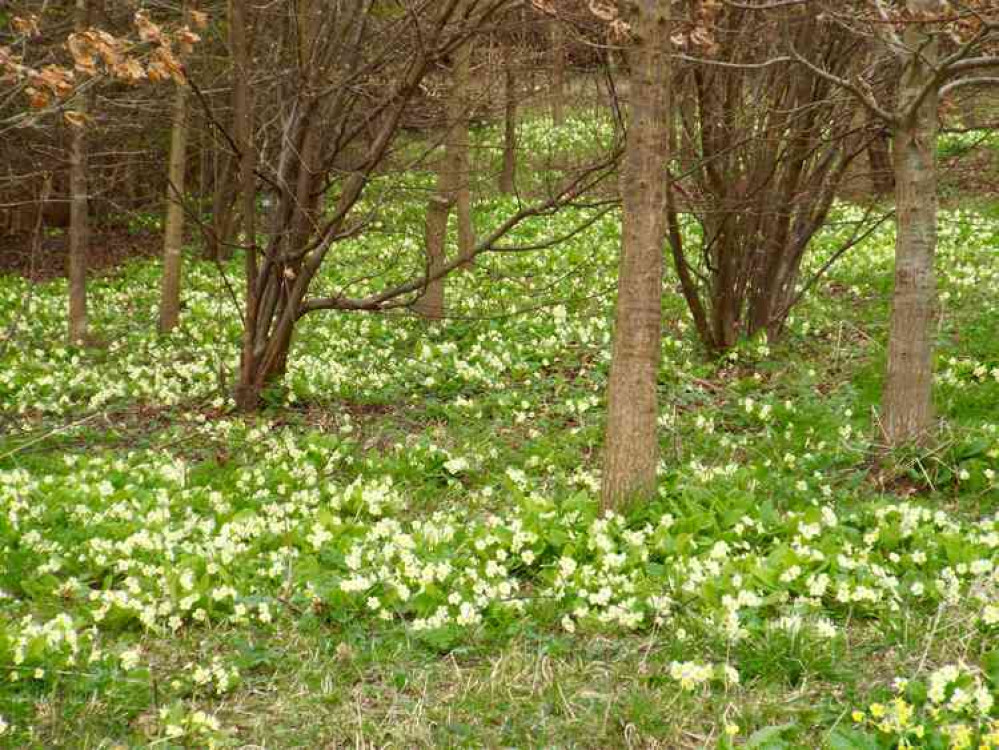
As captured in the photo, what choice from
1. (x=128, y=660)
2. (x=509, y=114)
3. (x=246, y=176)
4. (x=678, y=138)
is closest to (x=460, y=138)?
(x=509, y=114)

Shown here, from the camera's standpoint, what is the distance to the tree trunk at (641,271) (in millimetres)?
6133

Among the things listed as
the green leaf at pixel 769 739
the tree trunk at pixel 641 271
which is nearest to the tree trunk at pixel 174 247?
the tree trunk at pixel 641 271

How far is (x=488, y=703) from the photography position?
4621 mm

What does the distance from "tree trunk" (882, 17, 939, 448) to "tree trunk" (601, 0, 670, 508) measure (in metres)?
1.85

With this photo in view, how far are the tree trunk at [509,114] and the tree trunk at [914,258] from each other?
293cm

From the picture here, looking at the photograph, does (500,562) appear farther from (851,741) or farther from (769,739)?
(851,741)

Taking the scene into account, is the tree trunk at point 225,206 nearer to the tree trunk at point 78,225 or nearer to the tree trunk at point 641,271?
the tree trunk at point 78,225

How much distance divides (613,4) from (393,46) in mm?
2277

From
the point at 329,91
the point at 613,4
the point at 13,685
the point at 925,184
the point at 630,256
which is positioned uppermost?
the point at 613,4

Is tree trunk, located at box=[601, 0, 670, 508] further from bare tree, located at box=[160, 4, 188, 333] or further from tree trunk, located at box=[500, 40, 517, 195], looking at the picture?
bare tree, located at box=[160, 4, 188, 333]

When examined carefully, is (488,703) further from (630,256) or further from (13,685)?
(630,256)

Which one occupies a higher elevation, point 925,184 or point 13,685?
point 925,184

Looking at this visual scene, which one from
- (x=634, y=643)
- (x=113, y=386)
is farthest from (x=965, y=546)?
(x=113, y=386)

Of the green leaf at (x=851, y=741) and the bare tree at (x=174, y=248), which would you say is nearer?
the green leaf at (x=851, y=741)
